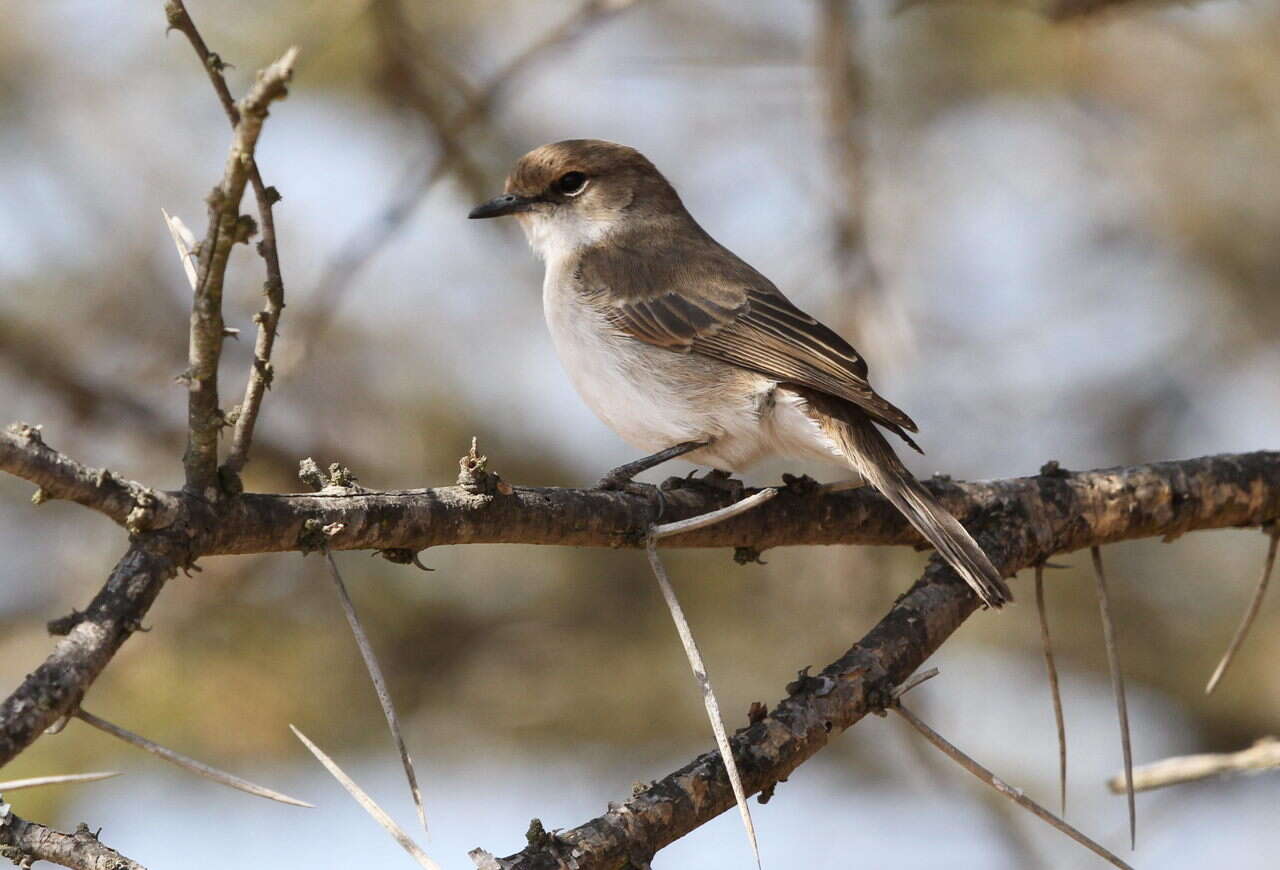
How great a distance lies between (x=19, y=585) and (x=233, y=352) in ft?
4.55

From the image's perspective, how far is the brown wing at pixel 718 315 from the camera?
465 centimetres

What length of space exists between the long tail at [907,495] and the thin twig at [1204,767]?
20.9 inches

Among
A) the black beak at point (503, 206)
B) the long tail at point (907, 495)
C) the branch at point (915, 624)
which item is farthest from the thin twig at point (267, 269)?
the black beak at point (503, 206)

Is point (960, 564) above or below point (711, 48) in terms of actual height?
below

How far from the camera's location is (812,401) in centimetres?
471

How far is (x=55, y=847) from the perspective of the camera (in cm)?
171

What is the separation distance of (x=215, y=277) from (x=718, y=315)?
11.7ft

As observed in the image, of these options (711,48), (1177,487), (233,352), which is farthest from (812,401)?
(711,48)

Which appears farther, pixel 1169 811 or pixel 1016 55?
pixel 1016 55

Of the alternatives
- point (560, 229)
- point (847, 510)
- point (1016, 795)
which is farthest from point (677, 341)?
point (1016, 795)

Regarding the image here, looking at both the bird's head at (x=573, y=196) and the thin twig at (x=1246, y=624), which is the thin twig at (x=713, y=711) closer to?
the thin twig at (x=1246, y=624)

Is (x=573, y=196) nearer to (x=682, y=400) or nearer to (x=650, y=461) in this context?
(x=682, y=400)

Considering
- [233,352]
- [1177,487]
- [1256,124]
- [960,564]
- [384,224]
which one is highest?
[1256,124]

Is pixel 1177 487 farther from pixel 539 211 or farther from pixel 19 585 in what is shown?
pixel 19 585
